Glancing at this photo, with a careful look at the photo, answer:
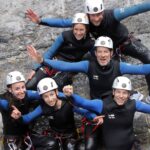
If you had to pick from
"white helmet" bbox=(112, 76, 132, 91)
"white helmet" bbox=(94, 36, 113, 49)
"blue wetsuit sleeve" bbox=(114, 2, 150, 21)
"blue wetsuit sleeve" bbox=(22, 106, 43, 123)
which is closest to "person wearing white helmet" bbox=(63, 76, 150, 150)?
"white helmet" bbox=(112, 76, 132, 91)

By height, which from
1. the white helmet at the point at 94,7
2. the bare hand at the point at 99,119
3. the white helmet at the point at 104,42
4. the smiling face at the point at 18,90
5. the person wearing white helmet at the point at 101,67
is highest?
the white helmet at the point at 94,7

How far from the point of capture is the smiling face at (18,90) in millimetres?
9023

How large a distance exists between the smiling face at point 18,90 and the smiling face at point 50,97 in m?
0.48

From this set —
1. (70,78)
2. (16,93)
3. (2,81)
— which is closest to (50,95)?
(16,93)

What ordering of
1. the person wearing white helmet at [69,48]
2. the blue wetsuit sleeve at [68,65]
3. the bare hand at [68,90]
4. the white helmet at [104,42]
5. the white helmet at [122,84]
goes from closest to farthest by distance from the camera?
the bare hand at [68,90] < the white helmet at [122,84] < the white helmet at [104,42] < the blue wetsuit sleeve at [68,65] < the person wearing white helmet at [69,48]

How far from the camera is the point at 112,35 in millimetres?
9633

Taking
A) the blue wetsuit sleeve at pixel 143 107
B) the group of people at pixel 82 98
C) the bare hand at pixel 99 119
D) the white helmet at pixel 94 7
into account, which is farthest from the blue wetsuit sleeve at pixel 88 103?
the white helmet at pixel 94 7

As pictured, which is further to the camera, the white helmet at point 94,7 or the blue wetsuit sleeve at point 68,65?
the white helmet at point 94,7

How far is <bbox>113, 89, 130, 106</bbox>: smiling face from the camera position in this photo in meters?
8.46

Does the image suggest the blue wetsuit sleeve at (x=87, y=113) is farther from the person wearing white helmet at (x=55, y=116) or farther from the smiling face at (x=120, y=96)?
the smiling face at (x=120, y=96)

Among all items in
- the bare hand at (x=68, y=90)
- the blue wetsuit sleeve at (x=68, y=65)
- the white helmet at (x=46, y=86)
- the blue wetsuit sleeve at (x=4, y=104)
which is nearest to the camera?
the bare hand at (x=68, y=90)

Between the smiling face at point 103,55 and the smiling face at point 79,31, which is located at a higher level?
the smiling face at point 79,31

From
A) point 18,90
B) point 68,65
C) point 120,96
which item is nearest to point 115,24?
point 68,65

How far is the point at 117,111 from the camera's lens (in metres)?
8.62
